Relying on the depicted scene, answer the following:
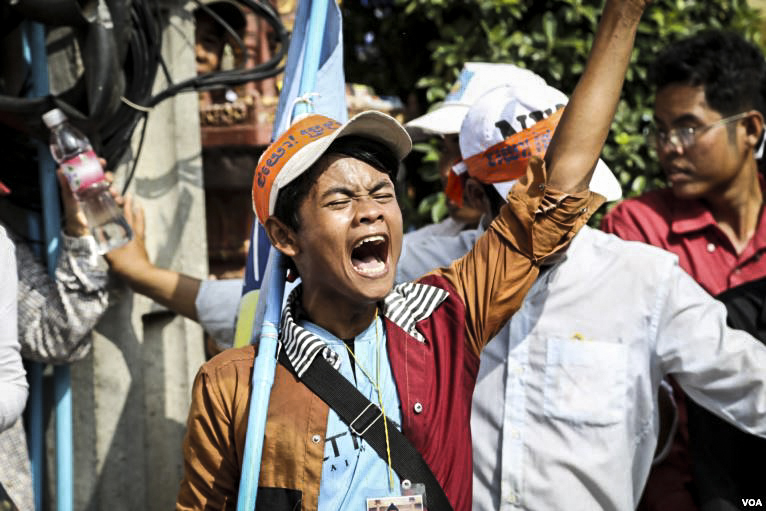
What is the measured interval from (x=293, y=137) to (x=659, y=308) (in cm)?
123

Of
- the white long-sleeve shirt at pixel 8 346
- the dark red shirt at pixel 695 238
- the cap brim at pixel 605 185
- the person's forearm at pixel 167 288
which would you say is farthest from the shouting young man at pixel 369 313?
the dark red shirt at pixel 695 238

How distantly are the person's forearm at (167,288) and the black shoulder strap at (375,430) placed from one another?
4.59ft

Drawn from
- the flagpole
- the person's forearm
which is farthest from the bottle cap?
the flagpole

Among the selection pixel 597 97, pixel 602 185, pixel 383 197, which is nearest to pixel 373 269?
pixel 383 197

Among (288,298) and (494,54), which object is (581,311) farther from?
(494,54)

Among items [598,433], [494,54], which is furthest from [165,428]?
[494,54]

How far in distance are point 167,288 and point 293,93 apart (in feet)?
3.23

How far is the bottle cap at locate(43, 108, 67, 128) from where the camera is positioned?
3.23m

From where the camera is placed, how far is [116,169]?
3.67 metres

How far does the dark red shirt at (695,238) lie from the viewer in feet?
11.9

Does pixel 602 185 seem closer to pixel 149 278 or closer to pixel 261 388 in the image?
pixel 261 388

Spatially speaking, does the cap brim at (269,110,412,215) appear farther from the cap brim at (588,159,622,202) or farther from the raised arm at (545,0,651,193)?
the cap brim at (588,159,622,202)

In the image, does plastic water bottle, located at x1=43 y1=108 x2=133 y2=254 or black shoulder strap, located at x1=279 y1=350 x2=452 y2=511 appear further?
plastic water bottle, located at x1=43 y1=108 x2=133 y2=254

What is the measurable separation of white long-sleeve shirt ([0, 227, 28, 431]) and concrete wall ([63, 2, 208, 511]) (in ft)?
3.07
